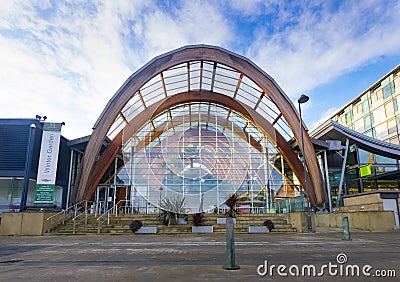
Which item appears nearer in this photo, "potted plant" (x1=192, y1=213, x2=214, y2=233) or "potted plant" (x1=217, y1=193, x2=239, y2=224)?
"potted plant" (x1=192, y1=213, x2=214, y2=233)

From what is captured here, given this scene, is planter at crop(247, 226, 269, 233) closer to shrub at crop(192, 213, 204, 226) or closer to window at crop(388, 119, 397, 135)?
shrub at crop(192, 213, 204, 226)

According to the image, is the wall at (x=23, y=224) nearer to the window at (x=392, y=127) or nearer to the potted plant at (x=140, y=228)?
the potted plant at (x=140, y=228)

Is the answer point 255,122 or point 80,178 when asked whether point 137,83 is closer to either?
point 80,178

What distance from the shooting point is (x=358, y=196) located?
888 inches

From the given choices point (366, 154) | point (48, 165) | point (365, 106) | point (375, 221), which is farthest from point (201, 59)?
point (365, 106)

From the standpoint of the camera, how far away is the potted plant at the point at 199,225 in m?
17.8

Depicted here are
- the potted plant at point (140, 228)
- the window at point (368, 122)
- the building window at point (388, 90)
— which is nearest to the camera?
the potted plant at point (140, 228)

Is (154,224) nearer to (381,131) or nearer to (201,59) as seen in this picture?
(201,59)

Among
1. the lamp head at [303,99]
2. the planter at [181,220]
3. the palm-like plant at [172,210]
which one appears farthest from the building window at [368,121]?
the palm-like plant at [172,210]

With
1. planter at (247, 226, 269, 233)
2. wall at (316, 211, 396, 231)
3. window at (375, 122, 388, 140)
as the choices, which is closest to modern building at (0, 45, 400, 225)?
planter at (247, 226, 269, 233)

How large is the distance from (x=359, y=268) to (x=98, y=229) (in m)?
14.9

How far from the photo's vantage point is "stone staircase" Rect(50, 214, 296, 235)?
17594 millimetres

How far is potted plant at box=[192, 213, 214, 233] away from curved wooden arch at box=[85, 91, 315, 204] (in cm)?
1079

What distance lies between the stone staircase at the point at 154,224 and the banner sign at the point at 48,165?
8.59 feet
